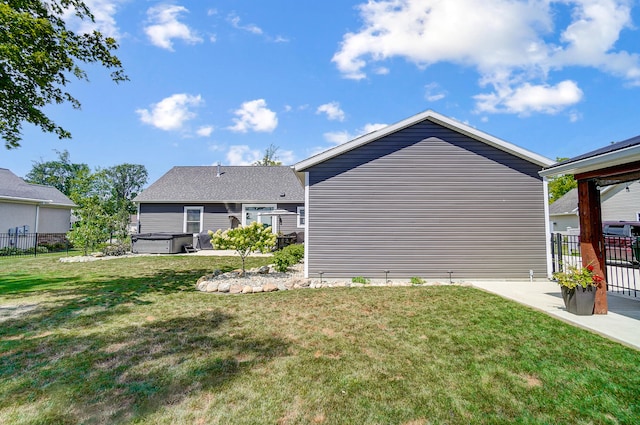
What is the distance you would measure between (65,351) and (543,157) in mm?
10504

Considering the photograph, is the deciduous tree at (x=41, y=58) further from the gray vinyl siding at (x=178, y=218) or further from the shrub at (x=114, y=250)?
the gray vinyl siding at (x=178, y=218)

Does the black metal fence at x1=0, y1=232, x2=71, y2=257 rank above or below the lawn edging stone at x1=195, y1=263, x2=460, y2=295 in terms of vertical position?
above

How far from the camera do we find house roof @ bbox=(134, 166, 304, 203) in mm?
17391

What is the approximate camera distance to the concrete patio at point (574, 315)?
13.1 feet

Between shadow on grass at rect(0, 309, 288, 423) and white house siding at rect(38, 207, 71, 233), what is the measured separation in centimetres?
1973

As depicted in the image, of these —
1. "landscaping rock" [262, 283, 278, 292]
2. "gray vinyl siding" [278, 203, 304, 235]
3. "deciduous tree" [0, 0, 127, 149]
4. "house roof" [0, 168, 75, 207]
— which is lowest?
"landscaping rock" [262, 283, 278, 292]

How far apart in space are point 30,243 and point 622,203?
3448cm

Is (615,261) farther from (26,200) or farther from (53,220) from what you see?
(53,220)

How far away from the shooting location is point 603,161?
14.3 feet

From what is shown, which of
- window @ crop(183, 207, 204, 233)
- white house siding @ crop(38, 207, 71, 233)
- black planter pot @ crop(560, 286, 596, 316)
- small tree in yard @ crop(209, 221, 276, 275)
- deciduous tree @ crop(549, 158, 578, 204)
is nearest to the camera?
black planter pot @ crop(560, 286, 596, 316)

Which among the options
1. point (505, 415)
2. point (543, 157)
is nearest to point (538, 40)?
point (543, 157)

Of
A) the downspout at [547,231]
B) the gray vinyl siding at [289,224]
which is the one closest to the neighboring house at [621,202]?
the downspout at [547,231]

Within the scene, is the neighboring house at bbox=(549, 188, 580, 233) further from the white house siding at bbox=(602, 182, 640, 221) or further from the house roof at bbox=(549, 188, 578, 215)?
the white house siding at bbox=(602, 182, 640, 221)

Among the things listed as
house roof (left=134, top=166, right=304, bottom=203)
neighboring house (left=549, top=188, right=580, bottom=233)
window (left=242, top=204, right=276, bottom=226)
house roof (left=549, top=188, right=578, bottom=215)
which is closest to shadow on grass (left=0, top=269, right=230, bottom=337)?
window (left=242, top=204, right=276, bottom=226)
